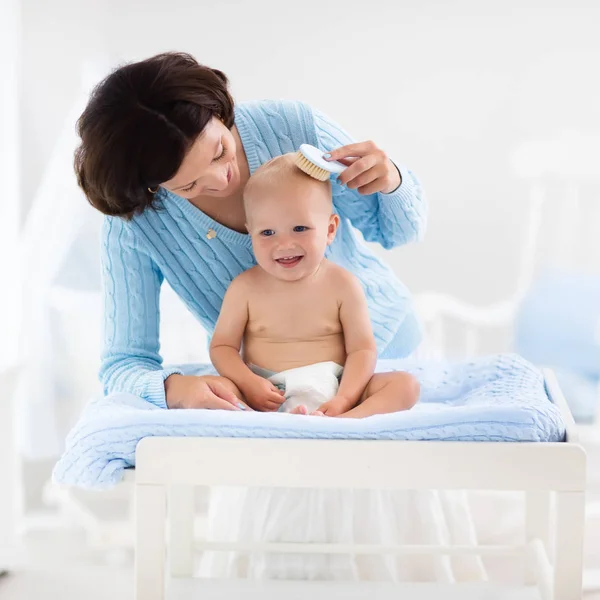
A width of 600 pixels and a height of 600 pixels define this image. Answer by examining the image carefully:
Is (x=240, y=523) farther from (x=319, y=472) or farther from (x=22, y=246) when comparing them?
(x=22, y=246)

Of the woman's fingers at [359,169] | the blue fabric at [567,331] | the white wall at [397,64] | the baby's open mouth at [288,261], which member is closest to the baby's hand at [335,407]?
the baby's open mouth at [288,261]

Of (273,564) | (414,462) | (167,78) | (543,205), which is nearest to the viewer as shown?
(414,462)

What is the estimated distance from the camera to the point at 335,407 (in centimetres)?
128

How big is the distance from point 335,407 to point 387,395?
8 centimetres

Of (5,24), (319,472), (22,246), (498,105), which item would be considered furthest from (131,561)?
(498,105)

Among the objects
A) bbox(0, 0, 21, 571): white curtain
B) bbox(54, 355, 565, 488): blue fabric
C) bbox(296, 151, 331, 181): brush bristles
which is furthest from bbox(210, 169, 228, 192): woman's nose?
bbox(0, 0, 21, 571): white curtain

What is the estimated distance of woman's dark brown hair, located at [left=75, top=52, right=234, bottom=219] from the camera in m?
1.22

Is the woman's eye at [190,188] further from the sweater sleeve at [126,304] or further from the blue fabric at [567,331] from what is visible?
the blue fabric at [567,331]

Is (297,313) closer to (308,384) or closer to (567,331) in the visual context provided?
(308,384)

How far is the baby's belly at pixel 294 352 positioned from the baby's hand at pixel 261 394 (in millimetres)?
60

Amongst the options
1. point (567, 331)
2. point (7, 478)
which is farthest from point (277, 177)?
point (567, 331)

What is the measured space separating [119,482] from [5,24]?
1595 millimetres

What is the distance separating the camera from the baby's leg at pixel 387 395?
4.20 feet

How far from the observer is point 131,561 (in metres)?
2.05
